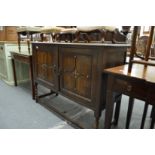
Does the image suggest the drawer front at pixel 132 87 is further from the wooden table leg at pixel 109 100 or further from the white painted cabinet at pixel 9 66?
the white painted cabinet at pixel 9 66

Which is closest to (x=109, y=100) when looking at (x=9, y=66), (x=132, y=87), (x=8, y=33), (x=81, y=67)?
(x=132, y=87)

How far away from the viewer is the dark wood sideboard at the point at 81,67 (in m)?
1.16

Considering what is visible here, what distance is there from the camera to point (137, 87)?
0.92 meters

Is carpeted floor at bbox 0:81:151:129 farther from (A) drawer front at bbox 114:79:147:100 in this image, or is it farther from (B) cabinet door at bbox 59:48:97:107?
(A) drawer front at bbox 114:79:147:100

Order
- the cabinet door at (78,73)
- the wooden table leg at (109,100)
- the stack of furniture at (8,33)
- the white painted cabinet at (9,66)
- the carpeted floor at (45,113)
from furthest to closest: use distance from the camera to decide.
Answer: the stack of furniture at (8,33) → the white painted cabinet at (9,66) → the carpeted floor at (45,113) → the cabinet door at (78,73) → the wooden table leg at (109,100)

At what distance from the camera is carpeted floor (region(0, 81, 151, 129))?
1609 millimetres

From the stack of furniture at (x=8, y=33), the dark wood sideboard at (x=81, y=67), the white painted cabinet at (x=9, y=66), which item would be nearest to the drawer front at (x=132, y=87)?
the dark wood sideboard at (x=81, y=67)

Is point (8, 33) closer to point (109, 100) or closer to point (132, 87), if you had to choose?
point (109, 100)

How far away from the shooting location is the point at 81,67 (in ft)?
4.28

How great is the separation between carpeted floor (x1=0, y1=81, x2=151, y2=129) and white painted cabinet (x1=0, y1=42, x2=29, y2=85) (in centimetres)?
54

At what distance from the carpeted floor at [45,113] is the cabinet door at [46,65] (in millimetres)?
374

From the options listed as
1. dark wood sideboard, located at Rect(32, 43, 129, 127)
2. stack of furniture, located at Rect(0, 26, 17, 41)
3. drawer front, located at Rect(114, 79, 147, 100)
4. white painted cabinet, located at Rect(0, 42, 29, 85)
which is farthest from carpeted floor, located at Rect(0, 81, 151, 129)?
stack of furniture, located at Rect(0, 26, 17, 41)

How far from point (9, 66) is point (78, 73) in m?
1.97
